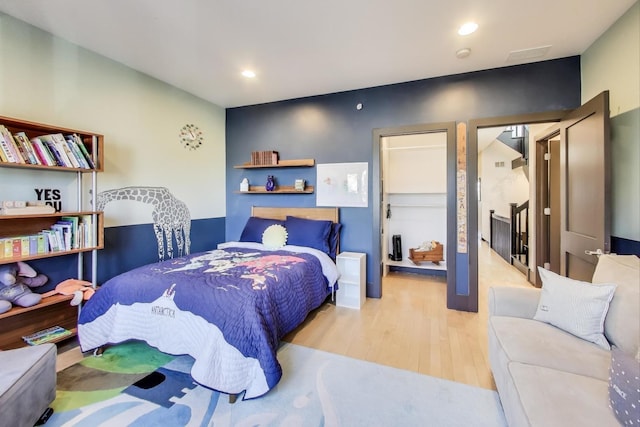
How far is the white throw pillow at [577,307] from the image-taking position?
1507 millimetres

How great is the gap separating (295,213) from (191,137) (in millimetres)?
1791

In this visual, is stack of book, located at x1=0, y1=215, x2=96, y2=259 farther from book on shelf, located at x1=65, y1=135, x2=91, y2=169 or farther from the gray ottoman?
the gray ottoman

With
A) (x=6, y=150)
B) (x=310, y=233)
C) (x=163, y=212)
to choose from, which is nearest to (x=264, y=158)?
(x=310, y=233)

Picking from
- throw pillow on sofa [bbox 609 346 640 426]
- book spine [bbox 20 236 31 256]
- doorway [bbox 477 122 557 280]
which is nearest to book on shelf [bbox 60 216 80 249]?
book spine [bbox 20 236 31 256]

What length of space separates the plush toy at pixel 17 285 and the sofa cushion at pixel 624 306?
3845 mm

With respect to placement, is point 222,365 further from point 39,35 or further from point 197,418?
point 39,35

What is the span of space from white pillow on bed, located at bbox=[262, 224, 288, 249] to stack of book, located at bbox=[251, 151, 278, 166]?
0.98 m

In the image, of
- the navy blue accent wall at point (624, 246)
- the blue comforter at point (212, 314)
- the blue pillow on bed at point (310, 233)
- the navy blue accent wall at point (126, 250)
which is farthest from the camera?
the blue pillow on bed at point (310, 233)

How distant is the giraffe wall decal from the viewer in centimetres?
296

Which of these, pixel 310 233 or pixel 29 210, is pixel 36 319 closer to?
pixel 29 210

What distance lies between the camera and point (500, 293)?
194 centimetres

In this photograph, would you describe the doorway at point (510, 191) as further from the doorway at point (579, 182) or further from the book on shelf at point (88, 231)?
the book on shelf at point (88, 231)

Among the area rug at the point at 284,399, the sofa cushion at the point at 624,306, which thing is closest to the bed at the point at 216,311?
the area rug at the point at 284,399

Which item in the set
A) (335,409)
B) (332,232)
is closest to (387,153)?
(332,232)
